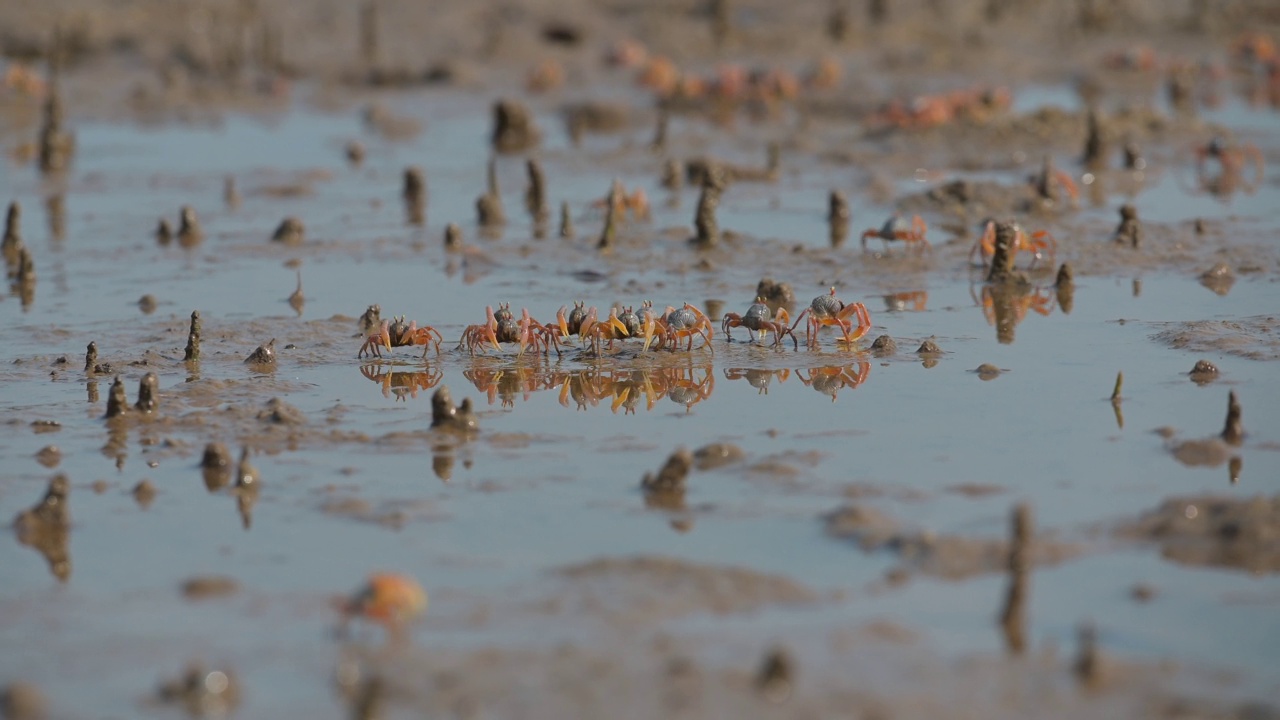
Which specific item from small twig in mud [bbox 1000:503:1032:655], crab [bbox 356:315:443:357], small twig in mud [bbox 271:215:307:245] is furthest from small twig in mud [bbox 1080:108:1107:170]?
small twig in mud [bbox 1000:503:1032:655]

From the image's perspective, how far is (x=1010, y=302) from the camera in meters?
9.61

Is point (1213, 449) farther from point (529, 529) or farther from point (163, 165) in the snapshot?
point (163, 165)

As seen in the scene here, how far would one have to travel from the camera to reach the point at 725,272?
10.5 metres

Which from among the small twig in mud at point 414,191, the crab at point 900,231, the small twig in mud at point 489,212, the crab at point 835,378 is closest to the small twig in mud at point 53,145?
the small twig in mud at point 414,191

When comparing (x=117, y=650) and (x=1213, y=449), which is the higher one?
(x=1213, y=449)

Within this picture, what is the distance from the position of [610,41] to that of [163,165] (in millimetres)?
7670

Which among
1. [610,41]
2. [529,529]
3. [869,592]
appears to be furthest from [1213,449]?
[610,41]

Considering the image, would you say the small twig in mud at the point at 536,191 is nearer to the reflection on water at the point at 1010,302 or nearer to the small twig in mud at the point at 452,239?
the small twig in mud at the point at 452,239

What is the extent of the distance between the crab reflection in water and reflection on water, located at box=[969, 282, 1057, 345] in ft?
9.62

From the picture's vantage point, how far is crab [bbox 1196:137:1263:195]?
43.7 feet

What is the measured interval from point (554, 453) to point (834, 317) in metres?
2.12

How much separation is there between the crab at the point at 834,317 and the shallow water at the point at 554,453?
0.14 metres

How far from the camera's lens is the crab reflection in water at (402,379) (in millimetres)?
7883

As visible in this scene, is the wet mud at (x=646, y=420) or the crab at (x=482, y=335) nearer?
the wet mud at (x=646, y=420)
